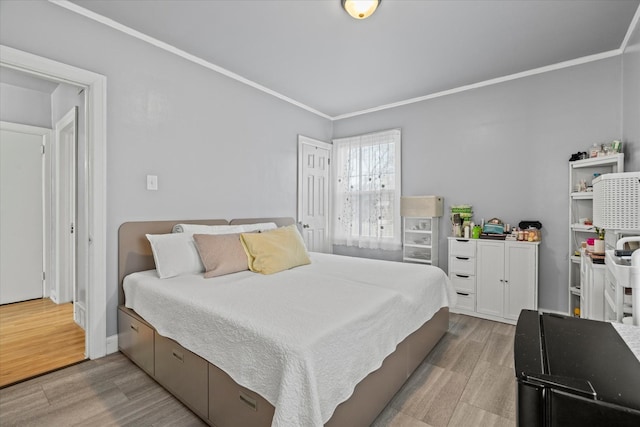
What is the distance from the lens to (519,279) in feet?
10.0

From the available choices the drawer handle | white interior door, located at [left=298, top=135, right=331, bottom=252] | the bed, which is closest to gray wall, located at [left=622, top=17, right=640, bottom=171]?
the bed

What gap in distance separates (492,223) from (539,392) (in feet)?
10.1

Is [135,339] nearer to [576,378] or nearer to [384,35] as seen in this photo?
[576,378]

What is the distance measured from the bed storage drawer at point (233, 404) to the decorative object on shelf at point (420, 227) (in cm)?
287

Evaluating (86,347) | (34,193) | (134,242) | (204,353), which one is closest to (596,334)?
(204,353)

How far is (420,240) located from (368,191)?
40.4 inches

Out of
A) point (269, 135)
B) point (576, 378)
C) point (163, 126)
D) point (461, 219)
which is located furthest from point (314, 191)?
point (576, 378)

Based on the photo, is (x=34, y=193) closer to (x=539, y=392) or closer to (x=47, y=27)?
(x=47, y=27)

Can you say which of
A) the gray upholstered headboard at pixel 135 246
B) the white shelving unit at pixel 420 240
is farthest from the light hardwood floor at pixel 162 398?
the white shelving unit at pixel 420 240

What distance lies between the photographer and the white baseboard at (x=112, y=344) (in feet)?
7.86

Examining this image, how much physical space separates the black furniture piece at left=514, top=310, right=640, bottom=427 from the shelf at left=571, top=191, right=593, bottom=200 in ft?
7.79

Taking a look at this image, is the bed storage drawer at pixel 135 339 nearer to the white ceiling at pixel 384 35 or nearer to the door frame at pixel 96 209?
the door frame at pixel 96 209

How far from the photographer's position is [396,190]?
162 inches

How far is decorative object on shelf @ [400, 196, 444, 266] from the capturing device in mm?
3598
